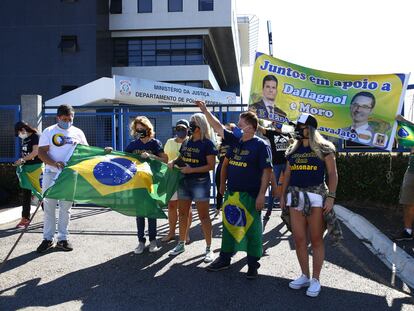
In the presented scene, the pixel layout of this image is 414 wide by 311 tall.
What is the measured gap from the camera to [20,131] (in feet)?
24.9

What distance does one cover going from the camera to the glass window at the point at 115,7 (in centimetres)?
3581

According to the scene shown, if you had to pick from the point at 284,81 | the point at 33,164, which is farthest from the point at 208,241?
the point at 284,81

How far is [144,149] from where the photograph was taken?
634cm

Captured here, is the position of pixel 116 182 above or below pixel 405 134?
below

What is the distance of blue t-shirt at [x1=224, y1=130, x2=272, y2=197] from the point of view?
5.09 meters

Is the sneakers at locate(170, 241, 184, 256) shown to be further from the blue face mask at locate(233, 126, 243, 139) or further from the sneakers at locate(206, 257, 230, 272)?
the blue face mask at locate(233, 126, 243, 139)

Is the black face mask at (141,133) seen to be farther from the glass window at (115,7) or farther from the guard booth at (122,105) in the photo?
the glass window at (115,7)

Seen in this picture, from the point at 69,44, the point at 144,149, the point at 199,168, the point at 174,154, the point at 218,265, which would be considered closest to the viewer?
the point at 218,265

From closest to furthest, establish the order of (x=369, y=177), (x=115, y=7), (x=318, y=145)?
(x=318, y=145) → (x=369, y=177) → (x=115, y=7)

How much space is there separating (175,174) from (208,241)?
1.07 metres

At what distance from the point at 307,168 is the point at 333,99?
454cm

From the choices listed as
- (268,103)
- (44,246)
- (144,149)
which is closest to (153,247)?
(144,149)

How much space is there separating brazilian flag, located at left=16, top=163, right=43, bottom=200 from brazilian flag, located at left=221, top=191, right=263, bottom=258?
410 centimetres

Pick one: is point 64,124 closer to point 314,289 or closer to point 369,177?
point 314,289
